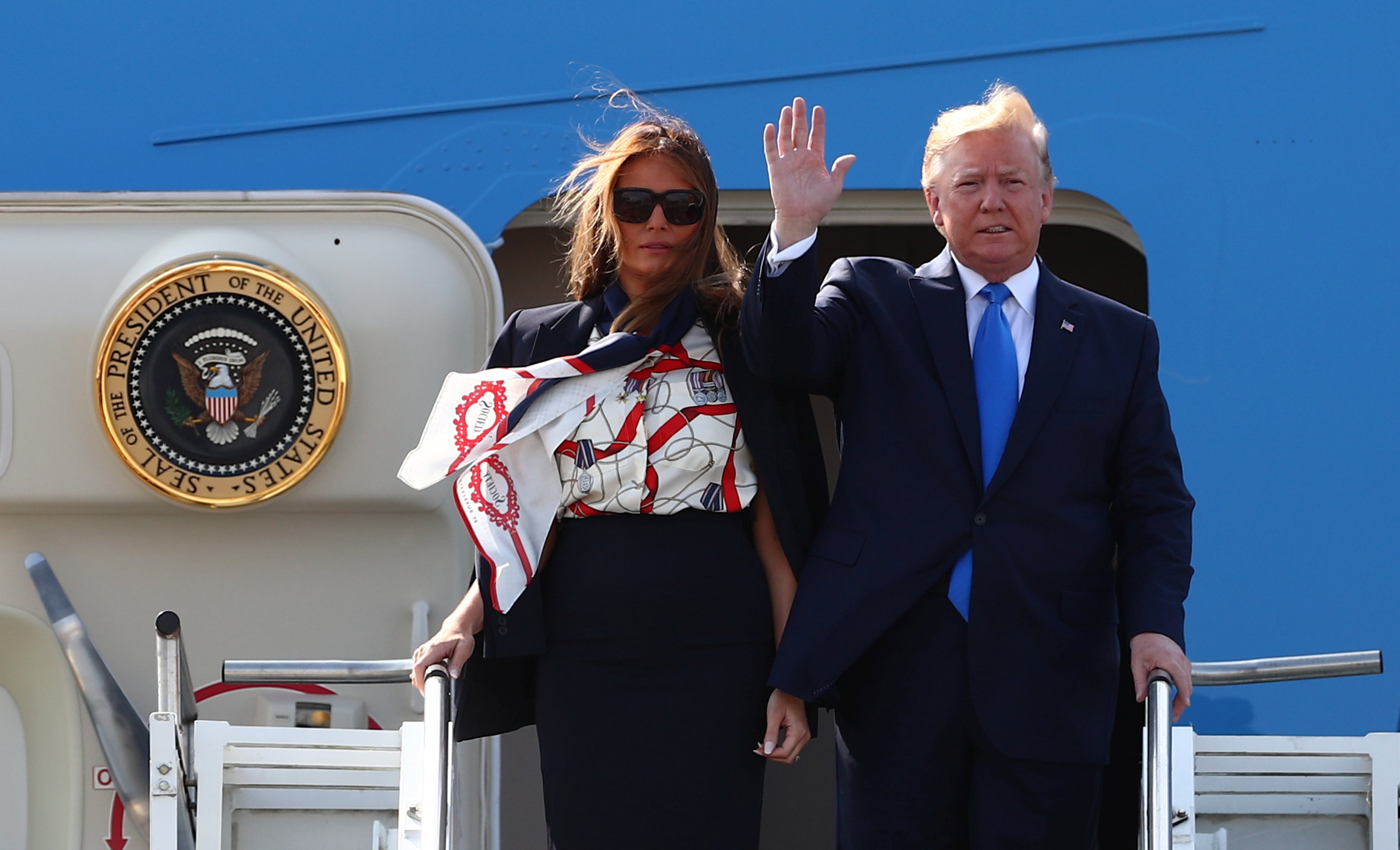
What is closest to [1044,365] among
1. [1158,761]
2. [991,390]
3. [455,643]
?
[991,390]

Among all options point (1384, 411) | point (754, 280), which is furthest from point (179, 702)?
point (1384, 411)

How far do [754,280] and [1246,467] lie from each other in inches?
56.4

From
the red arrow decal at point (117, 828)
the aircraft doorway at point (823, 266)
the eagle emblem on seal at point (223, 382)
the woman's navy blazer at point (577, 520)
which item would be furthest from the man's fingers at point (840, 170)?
the red arrow decal at point (117, 828)

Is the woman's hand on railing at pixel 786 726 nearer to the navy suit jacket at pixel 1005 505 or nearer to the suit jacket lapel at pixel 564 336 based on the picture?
the navy suit jacket at pixel 1005 505

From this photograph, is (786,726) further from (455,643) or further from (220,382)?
(220,382)

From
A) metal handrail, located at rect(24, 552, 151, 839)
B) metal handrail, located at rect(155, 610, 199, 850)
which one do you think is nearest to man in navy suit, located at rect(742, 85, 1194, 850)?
metal handrail, located at rect(155, 610, 199, 850)

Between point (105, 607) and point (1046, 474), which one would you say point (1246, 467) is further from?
point (105, 607)

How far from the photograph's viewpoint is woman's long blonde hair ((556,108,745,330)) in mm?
2012

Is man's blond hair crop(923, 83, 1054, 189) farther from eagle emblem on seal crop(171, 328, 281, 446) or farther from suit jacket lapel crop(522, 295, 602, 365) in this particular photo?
eagle emblem on seal crop(171, 328, 281, 446)

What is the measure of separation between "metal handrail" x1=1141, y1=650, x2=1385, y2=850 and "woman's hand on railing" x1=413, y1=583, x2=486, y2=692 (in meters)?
0.90

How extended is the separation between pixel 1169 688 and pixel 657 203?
92 centimetres

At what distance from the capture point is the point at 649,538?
197 centimetres

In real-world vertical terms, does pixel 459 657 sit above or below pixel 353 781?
above

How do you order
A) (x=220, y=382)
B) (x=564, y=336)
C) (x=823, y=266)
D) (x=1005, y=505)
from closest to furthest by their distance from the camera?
(x=1005, y=505) → (x=564, y=336) → (x=220, y=382) → (x=823, y=266)
